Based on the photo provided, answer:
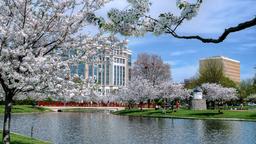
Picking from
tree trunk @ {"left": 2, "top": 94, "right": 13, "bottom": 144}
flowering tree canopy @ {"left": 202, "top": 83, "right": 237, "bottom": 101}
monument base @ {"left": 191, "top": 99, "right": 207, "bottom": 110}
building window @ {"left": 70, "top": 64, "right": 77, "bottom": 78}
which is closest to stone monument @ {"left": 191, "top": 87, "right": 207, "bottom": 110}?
monument base @ {"left": 191, "top": 99, "right": 207, "bottom": 110}

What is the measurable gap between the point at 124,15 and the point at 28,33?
27.2ft

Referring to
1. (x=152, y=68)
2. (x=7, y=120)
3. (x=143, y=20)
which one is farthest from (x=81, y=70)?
(x=152, y=68)

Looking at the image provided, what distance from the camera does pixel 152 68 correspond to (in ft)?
350

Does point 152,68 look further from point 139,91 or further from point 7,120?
point 7,120

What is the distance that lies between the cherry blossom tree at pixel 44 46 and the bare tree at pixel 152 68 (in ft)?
287

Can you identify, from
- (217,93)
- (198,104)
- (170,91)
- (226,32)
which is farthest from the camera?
(170,91)

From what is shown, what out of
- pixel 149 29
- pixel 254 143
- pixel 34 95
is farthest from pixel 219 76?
pixel 149 29

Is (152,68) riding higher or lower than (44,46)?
higher

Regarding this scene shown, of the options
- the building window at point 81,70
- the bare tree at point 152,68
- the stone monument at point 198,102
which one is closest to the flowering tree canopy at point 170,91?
the stone monument at point 198,102

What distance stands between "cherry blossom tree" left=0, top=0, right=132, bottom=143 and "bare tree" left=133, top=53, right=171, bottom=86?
8751 centimetres

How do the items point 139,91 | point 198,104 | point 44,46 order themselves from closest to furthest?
point 44,46 < point 198,104 < point 139,91

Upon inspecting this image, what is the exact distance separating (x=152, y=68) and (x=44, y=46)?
293 feet

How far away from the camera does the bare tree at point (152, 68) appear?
106 metres

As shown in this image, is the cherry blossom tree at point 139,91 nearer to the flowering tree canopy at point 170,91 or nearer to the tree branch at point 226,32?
the flowering tree canopy at point 170,91
